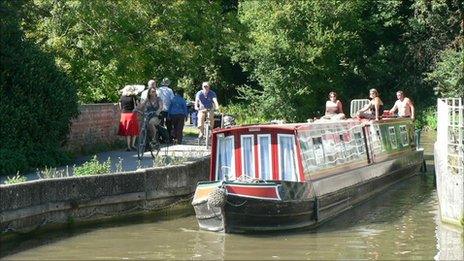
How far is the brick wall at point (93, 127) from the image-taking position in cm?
2189

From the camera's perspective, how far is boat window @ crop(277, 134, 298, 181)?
1675 centimetres

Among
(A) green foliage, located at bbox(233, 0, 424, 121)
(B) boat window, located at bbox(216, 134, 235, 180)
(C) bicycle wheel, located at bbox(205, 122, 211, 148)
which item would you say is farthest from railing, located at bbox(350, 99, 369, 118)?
(B) boat window, located at bbox(216, 134, 235, 180)

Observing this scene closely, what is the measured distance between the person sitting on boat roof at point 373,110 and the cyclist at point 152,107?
5977 millimetres

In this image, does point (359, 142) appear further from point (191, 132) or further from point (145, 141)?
point (191, 132)

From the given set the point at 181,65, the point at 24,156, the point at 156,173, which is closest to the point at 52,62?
the point at 24,156

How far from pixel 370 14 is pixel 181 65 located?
20688 millimetres

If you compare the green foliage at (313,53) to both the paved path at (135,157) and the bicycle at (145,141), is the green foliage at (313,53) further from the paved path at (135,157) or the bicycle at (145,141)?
the bicycle at (145,141)

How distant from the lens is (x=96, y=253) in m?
13.9

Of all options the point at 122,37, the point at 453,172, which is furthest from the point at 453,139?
the point at 122,37

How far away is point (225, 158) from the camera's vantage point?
17.2 metres

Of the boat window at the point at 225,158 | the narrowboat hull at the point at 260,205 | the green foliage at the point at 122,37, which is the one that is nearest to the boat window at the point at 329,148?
the narrowboat hull at the point at 260,205

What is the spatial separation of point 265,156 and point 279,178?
18.8 inches

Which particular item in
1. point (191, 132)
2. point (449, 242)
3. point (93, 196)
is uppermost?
point (191, 132)

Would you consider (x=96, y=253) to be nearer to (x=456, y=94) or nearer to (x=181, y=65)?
(x=181, y=65)
